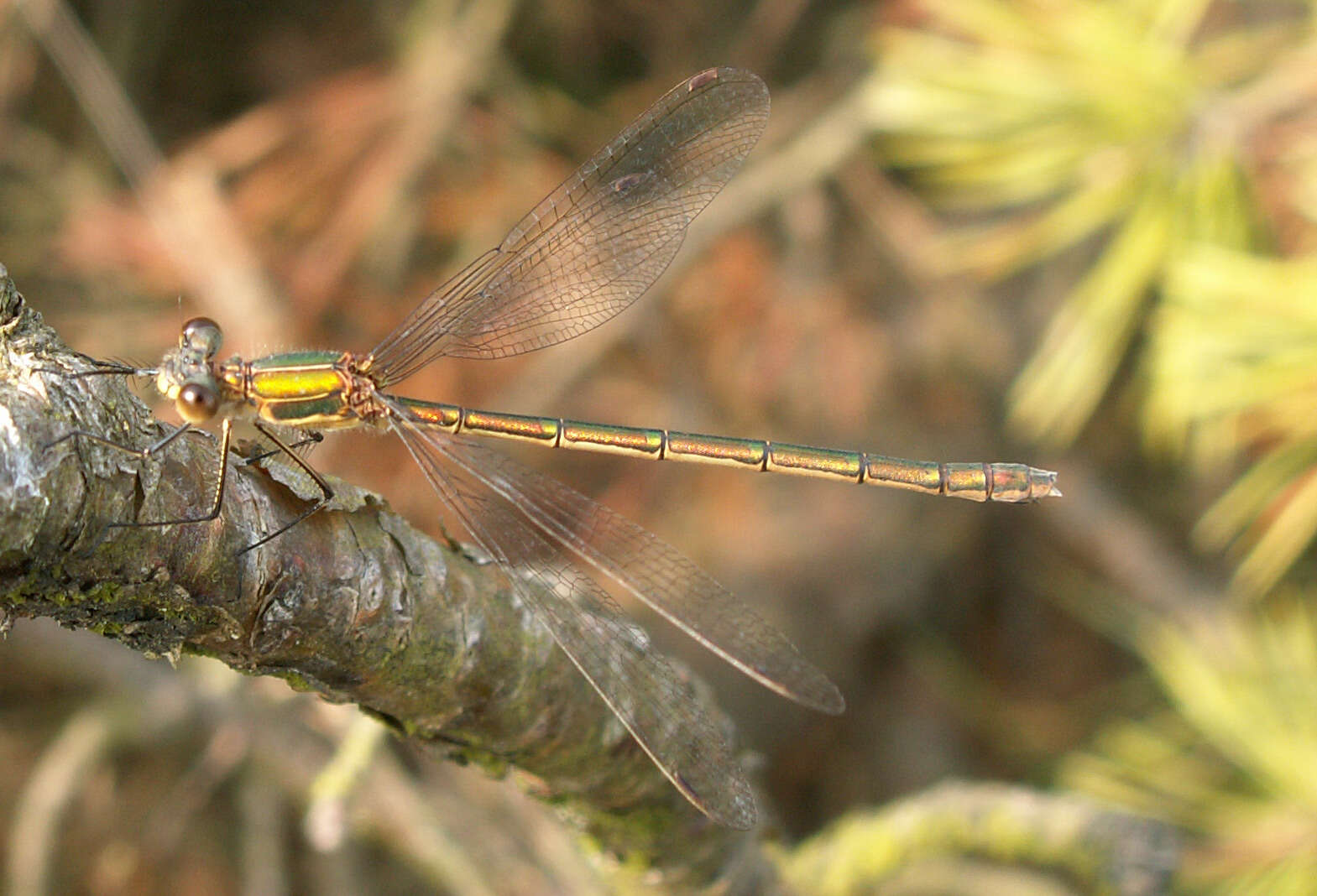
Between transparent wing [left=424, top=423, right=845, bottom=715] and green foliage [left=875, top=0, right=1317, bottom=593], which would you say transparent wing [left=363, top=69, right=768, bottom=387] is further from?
green foliage [left=875, top=0, right=1317, bottom=593]

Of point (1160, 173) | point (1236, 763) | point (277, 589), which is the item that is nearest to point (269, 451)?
point (277, 589)

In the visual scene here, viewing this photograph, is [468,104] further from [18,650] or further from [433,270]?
[18,650]

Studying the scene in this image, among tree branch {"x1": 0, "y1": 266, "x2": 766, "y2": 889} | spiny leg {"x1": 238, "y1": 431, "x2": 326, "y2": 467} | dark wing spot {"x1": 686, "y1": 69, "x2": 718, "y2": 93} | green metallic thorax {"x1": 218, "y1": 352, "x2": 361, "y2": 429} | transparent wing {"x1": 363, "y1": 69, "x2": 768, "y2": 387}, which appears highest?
dark wing spot {"x1": 686, "y1": 69, "x2": 718, "y2": 93}

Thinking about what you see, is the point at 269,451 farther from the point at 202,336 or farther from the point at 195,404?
the point at 202,336

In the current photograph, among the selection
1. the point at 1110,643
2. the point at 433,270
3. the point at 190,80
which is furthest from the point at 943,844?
the point at 190,80

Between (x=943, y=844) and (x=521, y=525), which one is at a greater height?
(x=521, y=525)

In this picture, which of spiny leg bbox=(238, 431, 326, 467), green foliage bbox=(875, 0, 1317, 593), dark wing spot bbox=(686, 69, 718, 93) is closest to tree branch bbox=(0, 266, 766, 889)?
spiny leg bbox=(238, 431, 326, 467)

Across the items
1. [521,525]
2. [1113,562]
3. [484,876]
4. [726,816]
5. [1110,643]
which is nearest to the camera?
[726,816]
